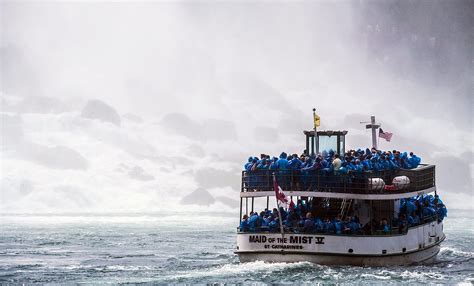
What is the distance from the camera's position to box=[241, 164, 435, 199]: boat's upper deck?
1860 inches

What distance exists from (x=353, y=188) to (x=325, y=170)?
5.06 feet

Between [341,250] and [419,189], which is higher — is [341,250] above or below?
below

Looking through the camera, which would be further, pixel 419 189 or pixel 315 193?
pixel 419 189

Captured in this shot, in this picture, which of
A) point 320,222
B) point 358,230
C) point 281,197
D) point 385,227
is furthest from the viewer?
point 385,227

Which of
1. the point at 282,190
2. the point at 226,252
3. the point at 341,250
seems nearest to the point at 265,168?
the point at 282,190

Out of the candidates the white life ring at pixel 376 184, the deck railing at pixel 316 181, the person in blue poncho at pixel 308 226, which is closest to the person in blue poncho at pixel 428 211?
the deck railing at pixel 316 181

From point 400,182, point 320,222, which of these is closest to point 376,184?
point 400,182

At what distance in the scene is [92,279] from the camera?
146 ft

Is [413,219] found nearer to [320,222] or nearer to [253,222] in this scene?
[320,222]

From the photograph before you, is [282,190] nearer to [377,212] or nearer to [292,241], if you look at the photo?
[292,241]

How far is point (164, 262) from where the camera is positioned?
53.8m

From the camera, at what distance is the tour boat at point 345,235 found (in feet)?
151

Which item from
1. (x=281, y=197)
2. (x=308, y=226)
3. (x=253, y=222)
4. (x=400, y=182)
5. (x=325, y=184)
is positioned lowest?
(x=308, y=226)

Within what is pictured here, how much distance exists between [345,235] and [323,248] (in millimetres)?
1157
